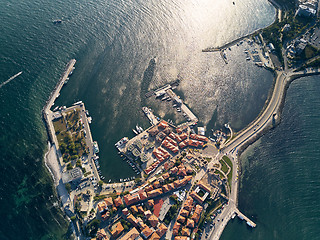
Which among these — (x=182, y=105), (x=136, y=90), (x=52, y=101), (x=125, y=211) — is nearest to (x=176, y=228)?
(x=125, y=211)

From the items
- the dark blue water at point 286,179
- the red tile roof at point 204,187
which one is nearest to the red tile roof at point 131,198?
the red tile roof at point 204,187

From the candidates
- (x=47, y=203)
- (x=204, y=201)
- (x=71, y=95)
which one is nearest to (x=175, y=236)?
(x=204, y=201)

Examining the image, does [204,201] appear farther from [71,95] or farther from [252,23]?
[252,23]

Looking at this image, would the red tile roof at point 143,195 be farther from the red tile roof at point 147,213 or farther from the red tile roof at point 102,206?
the red tile roof at point 102,206

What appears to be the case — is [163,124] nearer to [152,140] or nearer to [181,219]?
[152,140]

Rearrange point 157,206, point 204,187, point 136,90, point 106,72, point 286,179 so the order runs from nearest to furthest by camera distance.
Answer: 1. point 157,206
2. point 204,187
3. point 286,179
4. point 136,90
5. point 106,72

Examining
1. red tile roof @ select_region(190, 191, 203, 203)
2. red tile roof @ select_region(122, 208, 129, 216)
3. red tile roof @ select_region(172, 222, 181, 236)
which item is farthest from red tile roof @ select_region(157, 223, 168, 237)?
red tile roof @ select_region(190, 191, 203, 203)
